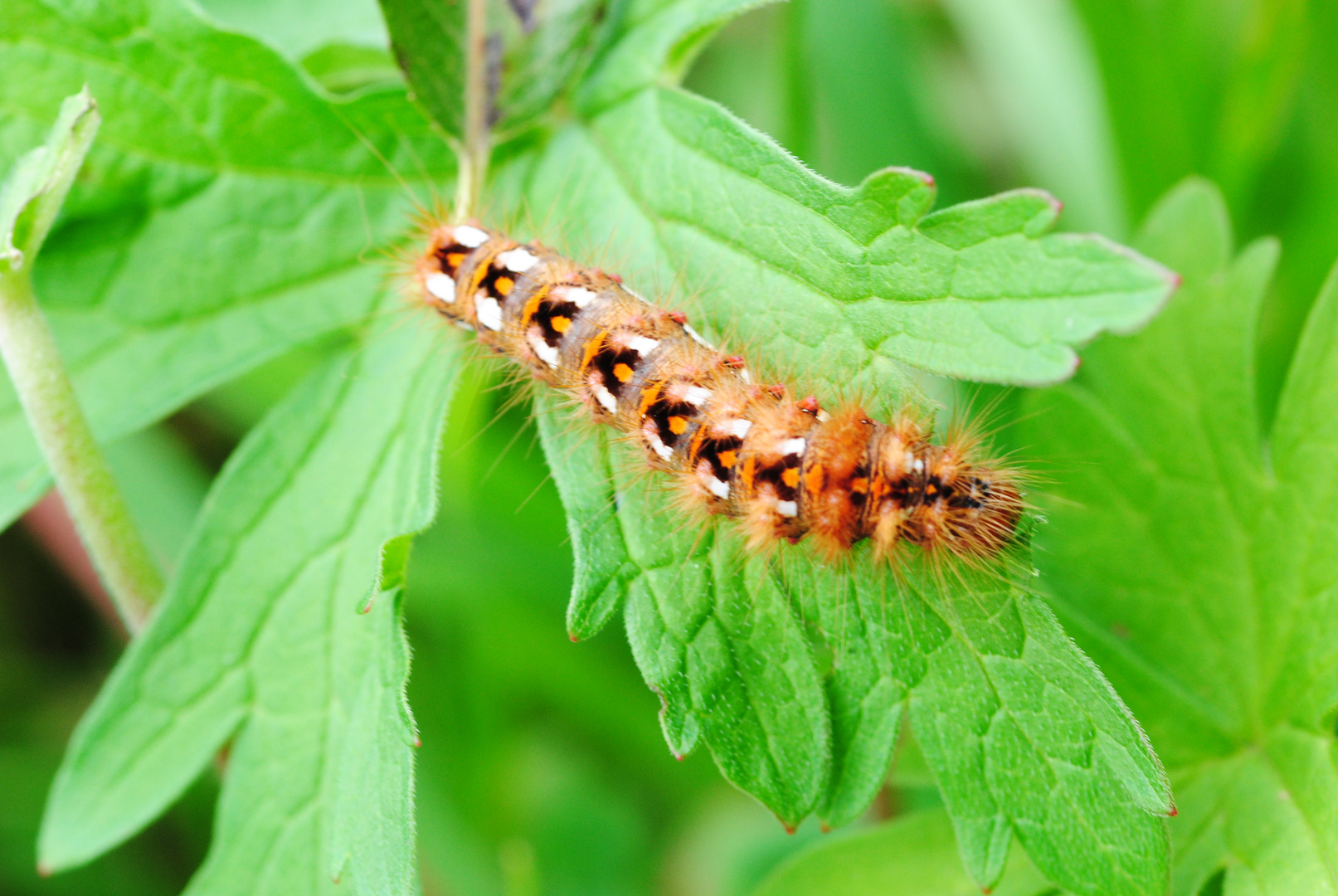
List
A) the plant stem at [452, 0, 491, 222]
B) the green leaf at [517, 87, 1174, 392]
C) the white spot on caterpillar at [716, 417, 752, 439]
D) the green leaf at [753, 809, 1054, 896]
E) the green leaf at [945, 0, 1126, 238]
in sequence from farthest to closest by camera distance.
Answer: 1. the green leaf at [945, 0, 1126, 238]
2. the plant stem at [452, 0, 491, 222]
3. the green leaf at [753, 809, 1054, 896]
4. the white spot on caterpillar at [716, 417, 752, 439]
5. the green leaf at [517, 87, 1174, 392]

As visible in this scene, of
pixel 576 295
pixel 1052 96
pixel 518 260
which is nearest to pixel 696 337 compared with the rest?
pixel 576 295

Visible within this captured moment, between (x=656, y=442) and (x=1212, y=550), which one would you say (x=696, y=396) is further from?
(x=1212, y=550)

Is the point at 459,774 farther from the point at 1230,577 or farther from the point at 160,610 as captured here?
the point at 1230,577

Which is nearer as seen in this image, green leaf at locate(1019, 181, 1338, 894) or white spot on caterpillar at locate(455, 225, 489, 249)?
green leaf at locate(1019, 181, 1338, 894)

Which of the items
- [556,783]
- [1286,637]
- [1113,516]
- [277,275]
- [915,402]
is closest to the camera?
[915,402]

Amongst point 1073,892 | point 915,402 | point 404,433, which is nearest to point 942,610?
point 915,402

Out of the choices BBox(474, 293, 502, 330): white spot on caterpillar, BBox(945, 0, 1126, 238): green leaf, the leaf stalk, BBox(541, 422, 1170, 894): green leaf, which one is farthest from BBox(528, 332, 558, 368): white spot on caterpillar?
BBox(945, 0, 1126, 238): green leaf

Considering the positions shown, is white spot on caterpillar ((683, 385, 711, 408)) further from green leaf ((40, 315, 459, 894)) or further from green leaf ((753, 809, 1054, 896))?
green leaf ((753, 809, 1054, 896))
